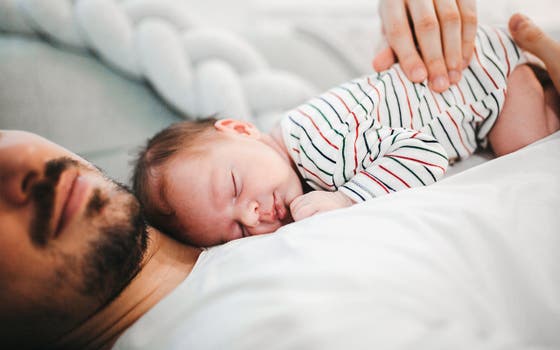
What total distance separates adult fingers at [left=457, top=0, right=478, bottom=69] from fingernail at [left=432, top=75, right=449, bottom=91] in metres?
0.07

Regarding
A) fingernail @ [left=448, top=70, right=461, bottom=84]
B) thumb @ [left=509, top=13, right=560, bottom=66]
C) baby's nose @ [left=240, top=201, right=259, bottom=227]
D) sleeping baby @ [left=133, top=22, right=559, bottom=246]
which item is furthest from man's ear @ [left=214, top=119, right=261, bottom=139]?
thumb @ [left=509, top=13, right=560, bottom=66]

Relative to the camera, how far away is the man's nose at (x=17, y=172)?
0.53 metres

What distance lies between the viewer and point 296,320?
41 centimetres

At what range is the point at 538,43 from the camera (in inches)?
31.8

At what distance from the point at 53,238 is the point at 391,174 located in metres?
0.53

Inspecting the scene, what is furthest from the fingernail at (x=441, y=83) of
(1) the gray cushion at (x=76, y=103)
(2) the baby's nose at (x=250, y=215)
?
(1) the gray cushion at (x=76, y=103)

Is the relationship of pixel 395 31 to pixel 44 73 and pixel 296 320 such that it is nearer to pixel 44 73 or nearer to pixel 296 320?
pixel 296 320

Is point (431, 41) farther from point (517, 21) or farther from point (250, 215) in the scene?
point (250, 215)

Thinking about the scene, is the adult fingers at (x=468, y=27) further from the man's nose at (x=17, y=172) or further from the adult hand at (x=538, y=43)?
the man's nose at (x=17, y=172)

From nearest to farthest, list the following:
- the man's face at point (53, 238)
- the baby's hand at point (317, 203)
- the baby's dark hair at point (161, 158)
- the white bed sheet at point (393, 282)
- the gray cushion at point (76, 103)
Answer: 1. the white bed sheet at point (393, 282)
2. the man's face at point (53, 238)
3. the baby's hand at point (317, 203)
4. the baby's dark hair at point (161, 158)
5. the gray cushion at point (76, 103)

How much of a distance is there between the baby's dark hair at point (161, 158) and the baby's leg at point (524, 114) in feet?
1.96

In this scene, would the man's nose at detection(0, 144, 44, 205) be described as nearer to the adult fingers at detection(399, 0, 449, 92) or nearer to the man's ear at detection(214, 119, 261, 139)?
the man's ear at detection(214, 119, 261, 139)

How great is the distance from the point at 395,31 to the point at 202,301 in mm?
656

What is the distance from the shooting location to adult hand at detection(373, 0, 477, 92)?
0.80 metres
